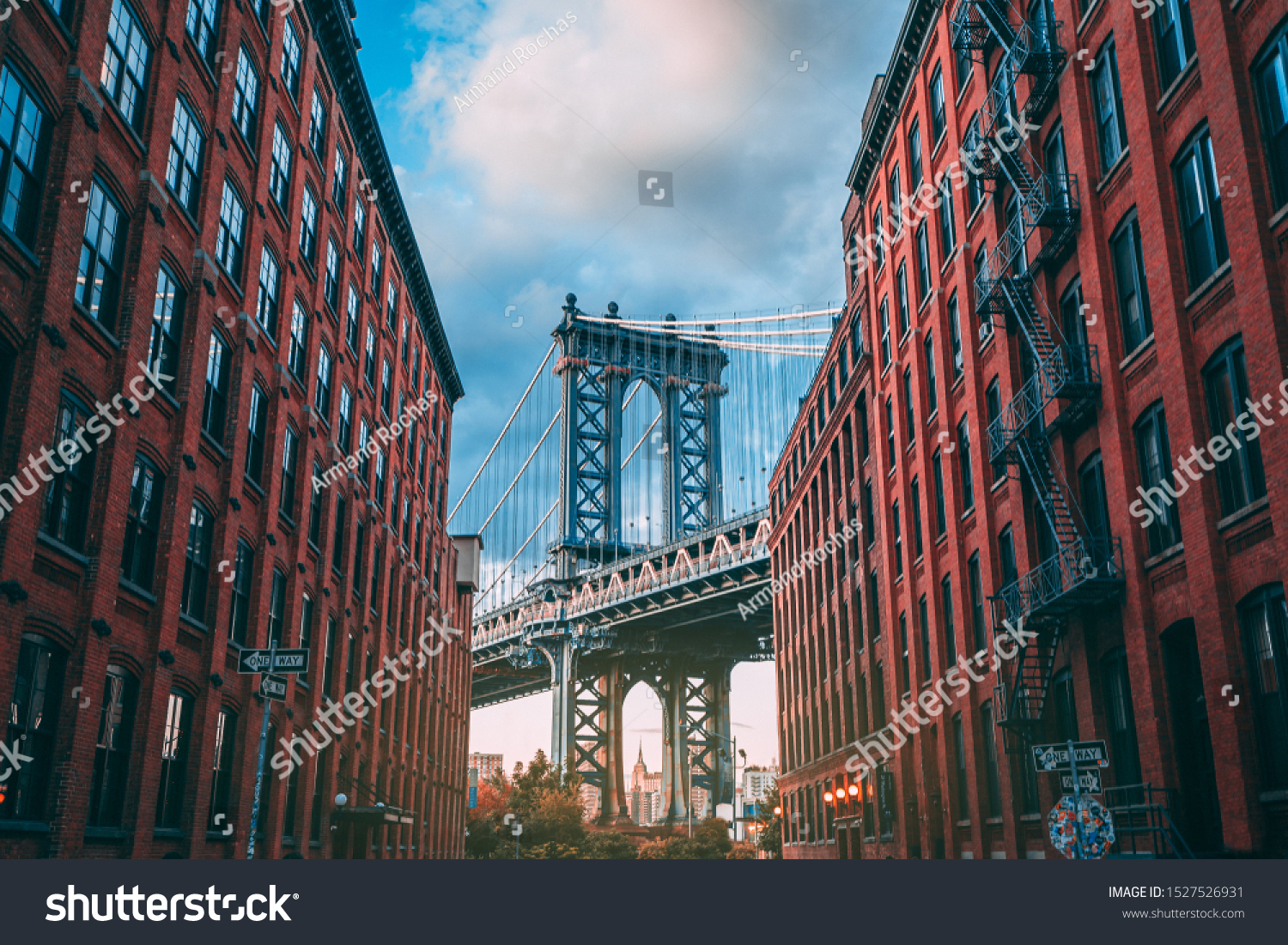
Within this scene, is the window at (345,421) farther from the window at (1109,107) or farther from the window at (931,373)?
the window at (1109,107)

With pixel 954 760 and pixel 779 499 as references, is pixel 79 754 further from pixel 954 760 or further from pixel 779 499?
pixel 779 499

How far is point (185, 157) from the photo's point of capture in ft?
74.8

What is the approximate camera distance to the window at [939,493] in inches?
1273

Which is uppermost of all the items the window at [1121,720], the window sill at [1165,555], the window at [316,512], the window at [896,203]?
the window at [896,203]

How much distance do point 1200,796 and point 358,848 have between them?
2636 centimetres

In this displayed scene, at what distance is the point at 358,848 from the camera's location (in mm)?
36281

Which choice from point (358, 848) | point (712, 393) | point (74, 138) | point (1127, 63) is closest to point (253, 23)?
point (74, 138)

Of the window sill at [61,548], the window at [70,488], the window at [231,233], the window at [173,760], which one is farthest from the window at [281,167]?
the window sill at [61,548]

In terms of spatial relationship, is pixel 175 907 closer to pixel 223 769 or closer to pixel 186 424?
pixel 186 424

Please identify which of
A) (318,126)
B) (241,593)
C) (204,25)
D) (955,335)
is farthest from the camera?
(318,126)

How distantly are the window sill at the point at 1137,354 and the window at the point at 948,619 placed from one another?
10.8 m

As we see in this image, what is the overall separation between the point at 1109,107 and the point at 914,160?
1385 centimetres
